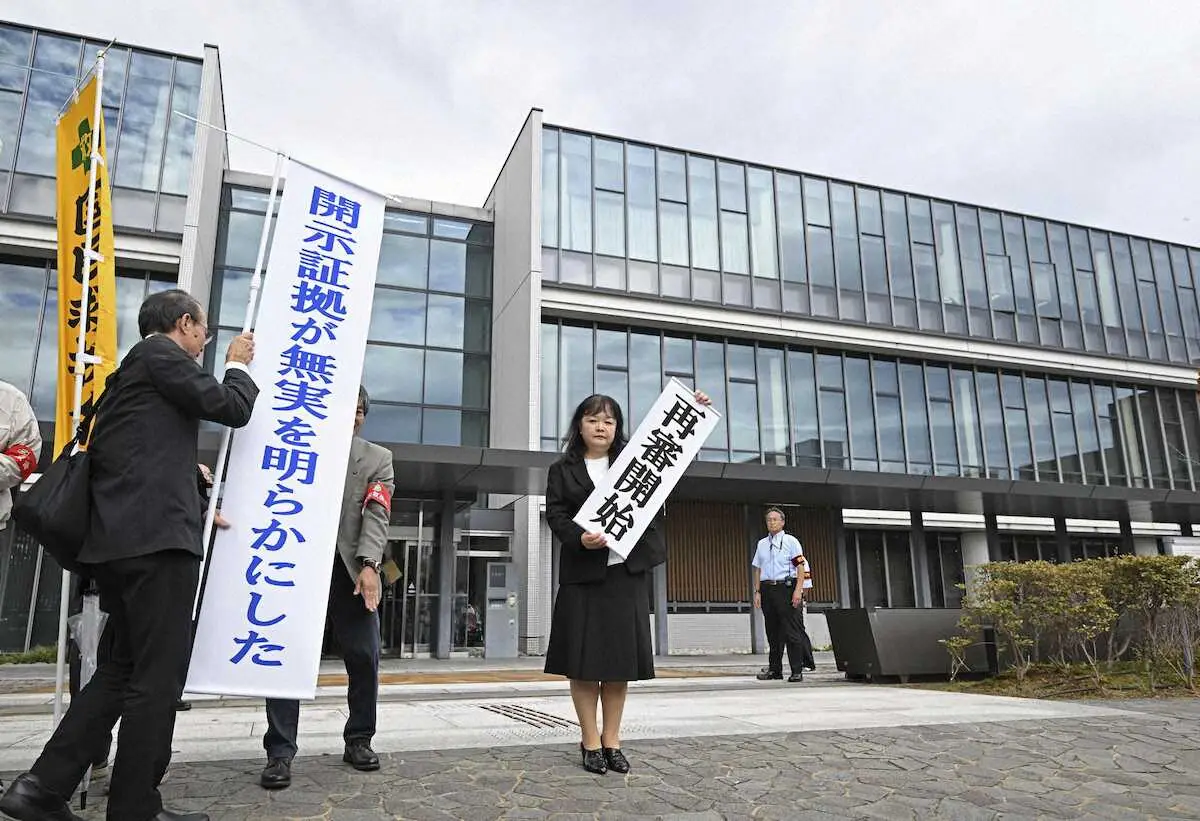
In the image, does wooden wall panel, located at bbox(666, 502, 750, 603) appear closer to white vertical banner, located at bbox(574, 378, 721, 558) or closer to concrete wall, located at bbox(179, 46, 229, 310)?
concrete wall, located at bbox(179, 46, 229, 310)

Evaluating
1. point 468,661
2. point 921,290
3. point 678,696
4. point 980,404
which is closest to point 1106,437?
point 980,404

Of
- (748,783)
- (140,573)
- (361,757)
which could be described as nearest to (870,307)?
(748,783)

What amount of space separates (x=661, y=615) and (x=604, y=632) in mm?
14720

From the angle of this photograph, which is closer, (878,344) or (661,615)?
(661,615)

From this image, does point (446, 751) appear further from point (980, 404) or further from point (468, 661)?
point (980, 404)

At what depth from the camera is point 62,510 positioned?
9.29 feet

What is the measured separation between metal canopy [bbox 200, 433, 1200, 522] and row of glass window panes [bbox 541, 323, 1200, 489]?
1330 mm

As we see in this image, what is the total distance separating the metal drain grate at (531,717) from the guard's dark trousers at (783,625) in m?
4.07

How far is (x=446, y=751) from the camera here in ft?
13.7

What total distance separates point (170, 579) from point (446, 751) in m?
1.84

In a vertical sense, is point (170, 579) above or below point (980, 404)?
below

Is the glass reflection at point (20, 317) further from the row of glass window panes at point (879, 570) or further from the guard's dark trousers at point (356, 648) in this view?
the row of glass window panes at point (879, 570)

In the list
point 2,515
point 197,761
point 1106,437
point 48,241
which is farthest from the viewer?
point 1106,437

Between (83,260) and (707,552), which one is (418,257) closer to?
(707,552)
